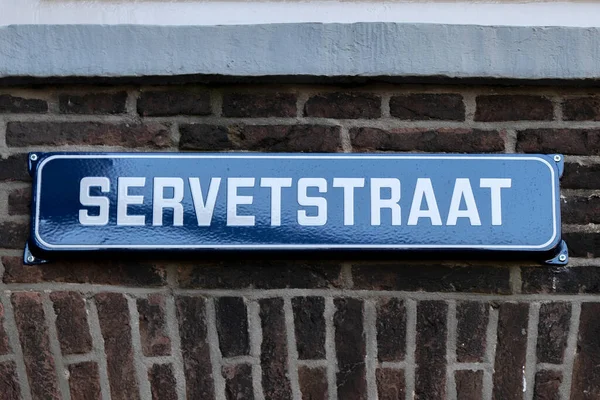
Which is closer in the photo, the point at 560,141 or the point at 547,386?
the point at 547,386

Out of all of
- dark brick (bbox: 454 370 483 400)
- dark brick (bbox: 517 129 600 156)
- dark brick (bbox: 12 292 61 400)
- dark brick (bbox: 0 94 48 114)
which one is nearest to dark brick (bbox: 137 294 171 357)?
dark brick (bbox: 12 292 61 400)

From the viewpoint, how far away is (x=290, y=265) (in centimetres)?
232

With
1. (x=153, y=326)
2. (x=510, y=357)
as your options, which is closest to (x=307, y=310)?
(x=153, y=326)

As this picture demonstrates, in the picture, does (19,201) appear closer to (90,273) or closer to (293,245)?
(90,273)

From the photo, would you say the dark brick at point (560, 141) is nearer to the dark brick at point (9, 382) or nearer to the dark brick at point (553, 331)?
the dark brick at point (553, 331)

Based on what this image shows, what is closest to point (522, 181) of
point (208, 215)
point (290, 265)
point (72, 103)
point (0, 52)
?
point (290, 265)

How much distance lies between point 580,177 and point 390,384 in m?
0.74

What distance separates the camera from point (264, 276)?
231cm

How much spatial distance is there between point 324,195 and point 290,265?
199mm

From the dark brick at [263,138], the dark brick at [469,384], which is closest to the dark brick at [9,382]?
the dark brick at [263,138]

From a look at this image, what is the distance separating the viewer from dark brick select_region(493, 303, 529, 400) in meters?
2.25

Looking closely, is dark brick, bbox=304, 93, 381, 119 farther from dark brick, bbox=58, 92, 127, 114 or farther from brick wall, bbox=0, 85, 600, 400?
dark brick, bbox=58, 92, 127, 114

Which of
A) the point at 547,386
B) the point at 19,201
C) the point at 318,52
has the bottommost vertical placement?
the point at 547,386

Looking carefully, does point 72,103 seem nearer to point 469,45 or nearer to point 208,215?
point 208,215
